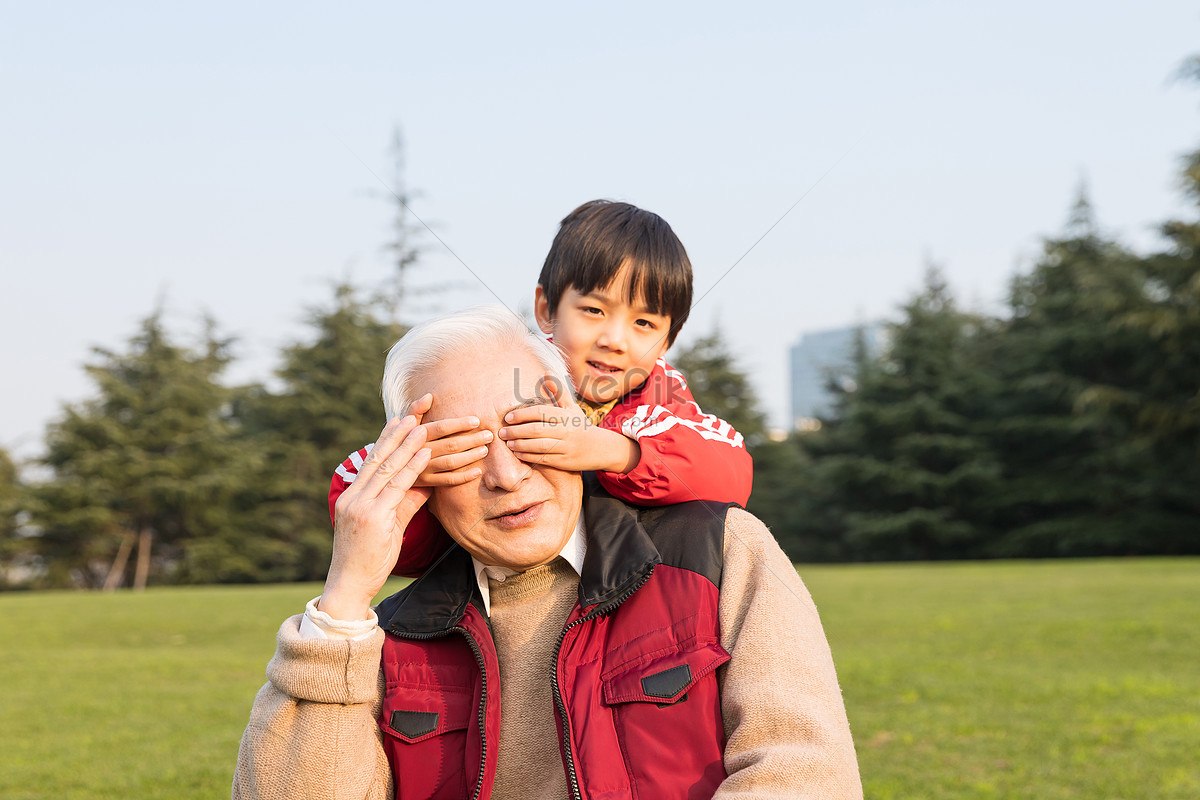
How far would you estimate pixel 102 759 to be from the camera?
5434mm

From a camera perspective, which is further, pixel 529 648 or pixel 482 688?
pixel 529 648

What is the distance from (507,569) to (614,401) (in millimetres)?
863

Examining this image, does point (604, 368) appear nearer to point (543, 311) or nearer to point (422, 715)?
point (543, 311)

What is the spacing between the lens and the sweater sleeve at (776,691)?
1.66 m

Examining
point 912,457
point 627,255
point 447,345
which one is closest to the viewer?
point 447,345

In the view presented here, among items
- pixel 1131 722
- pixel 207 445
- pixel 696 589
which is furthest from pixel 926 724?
pixel 207 445

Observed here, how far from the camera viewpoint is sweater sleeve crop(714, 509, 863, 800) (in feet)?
5.45

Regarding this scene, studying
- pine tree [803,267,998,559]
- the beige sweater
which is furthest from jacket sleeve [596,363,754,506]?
pine tree [803,267,998,559]

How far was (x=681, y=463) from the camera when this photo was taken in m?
2.03

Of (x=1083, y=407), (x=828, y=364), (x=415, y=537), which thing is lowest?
(x=415, y=537)

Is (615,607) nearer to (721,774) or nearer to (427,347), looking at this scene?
(721,774)

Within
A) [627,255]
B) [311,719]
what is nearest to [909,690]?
[627,255]

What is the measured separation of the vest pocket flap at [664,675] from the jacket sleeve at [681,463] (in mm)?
349

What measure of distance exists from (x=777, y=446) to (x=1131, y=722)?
2567cm
